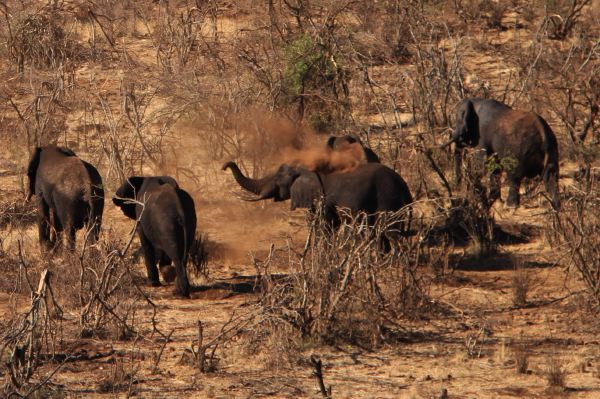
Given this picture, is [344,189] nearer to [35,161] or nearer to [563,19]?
[35,161]

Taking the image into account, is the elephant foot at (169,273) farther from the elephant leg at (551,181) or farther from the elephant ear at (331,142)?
the elephant leg at (551,181)

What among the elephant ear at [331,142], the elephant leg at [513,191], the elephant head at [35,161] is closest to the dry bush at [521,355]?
the elephant ear at [331,142]

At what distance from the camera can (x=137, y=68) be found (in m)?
17.0

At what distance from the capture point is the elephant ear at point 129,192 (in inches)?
477

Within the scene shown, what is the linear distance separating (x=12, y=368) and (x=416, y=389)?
2.53 m

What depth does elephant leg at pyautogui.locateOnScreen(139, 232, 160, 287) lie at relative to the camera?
→ 1182 cm

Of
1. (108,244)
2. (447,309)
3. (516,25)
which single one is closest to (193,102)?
(108,244)

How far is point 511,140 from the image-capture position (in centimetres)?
1491

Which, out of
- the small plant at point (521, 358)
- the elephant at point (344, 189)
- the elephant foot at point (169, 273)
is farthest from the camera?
the elephant at point (344, 189)

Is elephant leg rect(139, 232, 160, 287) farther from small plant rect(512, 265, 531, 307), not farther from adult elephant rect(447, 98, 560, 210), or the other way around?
adult elephant rect(447, 98, 560, 210)

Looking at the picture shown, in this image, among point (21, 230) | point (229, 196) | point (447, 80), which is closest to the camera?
point (21, 230)

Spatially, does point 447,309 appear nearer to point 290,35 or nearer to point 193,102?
point 193,102

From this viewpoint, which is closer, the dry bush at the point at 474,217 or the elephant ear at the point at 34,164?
the dry bush at the point at 474,217

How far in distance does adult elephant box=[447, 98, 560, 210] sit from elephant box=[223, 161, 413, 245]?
1794mm
